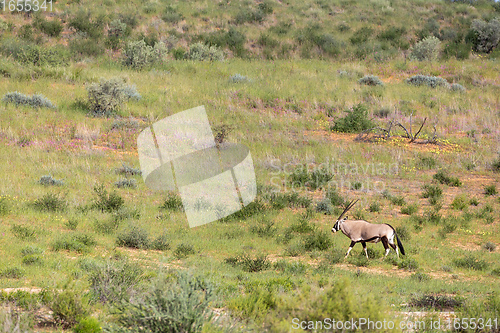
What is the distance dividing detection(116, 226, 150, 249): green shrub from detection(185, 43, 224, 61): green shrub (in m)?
19.8

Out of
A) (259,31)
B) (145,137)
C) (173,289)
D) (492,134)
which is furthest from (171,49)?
(173,289)

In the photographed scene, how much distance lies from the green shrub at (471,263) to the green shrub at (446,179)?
19.9ft

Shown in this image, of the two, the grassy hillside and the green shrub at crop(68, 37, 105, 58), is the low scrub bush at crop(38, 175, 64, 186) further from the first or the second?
the green shrub at crop(68, 37, 105, 58)

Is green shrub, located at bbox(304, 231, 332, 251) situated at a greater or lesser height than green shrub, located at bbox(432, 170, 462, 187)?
greater

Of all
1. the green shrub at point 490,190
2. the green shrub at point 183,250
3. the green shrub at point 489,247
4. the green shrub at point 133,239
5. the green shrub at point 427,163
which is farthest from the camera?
the green shrub at point 427,163

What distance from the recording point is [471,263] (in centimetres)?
887

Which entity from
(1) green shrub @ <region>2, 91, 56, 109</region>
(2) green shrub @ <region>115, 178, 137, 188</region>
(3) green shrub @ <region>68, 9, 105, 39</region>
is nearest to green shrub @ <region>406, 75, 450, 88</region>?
(2) green shrub @ <region>115, 178, 137, 188</region>

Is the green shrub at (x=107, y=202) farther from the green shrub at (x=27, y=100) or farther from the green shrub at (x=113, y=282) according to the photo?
the green shrub at (x=27, y=100)

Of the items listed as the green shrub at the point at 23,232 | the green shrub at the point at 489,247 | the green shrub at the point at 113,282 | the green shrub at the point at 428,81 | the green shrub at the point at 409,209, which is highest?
the green shrub at the point at 113,282

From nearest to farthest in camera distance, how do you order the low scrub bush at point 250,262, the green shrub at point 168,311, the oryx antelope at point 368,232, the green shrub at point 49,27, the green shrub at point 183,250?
the green shrub at point 168,311
the low scrub bush at point 250,262
the oryx antelope at point 368,232
the green shrub at point 183,250
the green shrub at point 49,27

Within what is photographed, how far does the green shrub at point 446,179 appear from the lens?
579 inches

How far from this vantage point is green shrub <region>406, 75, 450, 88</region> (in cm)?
2466

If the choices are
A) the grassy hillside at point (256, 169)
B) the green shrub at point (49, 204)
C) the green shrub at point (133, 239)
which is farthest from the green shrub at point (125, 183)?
the green shrub at point (133, 239)

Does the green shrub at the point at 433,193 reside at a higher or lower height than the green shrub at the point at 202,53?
lower
